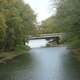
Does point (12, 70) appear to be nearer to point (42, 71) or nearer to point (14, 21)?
point (42, 71)

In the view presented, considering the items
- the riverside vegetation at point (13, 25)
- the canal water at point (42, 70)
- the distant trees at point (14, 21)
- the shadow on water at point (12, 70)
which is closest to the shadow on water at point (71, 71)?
the canal water at point (42, 70)

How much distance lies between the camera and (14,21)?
2112 inches

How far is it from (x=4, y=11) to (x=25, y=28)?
49.6 feet

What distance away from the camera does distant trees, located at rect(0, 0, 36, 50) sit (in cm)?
4887

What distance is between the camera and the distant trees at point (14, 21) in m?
48.9

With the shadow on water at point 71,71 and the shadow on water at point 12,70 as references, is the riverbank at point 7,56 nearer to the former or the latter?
the shadow on water at point 12,70

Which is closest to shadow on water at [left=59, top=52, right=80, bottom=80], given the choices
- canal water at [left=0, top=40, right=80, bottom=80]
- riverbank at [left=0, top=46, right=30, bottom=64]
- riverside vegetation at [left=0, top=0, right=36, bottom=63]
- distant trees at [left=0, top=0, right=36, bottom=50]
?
canal water at [left=0, top=40, right=80, bottom=80]

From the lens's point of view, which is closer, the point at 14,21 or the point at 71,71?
the point at 71,71

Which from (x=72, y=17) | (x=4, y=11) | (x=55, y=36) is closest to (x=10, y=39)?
(x=4, y=11)

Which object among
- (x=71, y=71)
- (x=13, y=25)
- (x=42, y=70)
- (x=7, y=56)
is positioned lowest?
(x=7, y=56)

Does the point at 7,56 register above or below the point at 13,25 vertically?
below

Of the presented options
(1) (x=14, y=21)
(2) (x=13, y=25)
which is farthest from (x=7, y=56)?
(1) (x=14, y=21)

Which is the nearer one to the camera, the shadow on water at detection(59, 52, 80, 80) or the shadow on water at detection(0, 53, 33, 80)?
the shadow on water at detection(59, 52, 80, 80)

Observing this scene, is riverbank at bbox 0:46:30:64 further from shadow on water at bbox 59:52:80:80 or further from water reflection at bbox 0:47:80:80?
shadow on water at bbox 59:52:80:80
